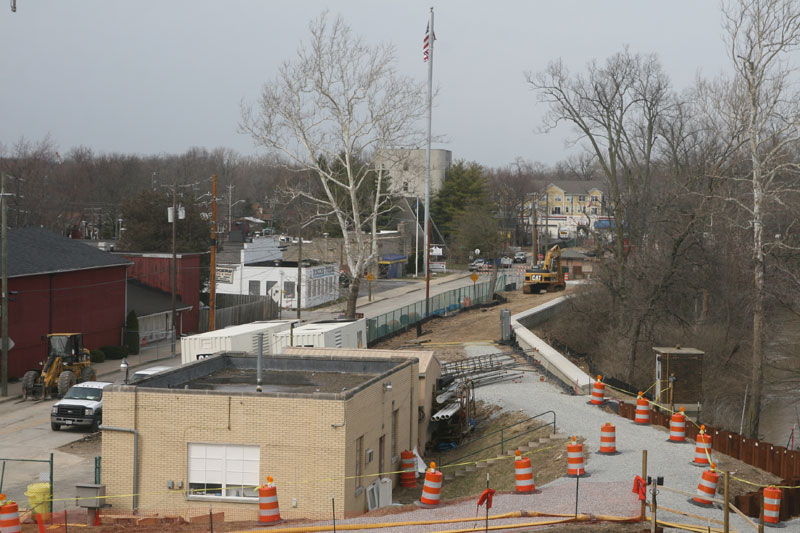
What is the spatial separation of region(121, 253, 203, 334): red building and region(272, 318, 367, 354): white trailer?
17178mm

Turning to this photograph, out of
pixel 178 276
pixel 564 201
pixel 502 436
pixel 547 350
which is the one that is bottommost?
pixel 502 436

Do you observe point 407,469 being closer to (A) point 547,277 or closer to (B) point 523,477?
(B) point 523,477

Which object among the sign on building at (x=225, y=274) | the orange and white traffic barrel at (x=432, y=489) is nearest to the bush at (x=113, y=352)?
the sign on building at (x=225, y=274)

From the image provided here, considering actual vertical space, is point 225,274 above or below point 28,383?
above

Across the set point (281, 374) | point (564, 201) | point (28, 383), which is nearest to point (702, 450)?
point (281, 374)

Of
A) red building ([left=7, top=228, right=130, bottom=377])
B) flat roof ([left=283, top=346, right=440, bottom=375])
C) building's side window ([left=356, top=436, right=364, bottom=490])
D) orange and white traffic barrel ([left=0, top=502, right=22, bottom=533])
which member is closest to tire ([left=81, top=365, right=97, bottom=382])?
red building ([left=7, top=228, right=130, bottom=377])

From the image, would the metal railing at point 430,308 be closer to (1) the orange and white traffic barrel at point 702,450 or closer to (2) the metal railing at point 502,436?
(2) the metal railing at point 502,436

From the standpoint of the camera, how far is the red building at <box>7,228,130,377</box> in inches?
1454

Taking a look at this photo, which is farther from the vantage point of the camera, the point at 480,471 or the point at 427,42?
the point at 427,42

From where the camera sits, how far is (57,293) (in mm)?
39406

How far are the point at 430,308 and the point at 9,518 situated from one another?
40.6 m

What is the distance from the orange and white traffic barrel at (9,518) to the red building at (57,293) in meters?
24.0

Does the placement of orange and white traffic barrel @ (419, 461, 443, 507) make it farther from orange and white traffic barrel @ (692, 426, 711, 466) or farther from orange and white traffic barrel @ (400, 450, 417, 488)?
orange and white traffic barrel @ (692, 426, 711, 466)

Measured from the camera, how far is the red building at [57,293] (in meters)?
36.9
